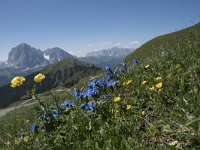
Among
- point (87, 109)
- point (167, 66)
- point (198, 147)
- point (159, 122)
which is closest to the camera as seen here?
point (198, 147)

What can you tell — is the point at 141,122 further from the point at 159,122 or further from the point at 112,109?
the point at 112,109

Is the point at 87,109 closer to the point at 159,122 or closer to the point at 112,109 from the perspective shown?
the point at 112,109

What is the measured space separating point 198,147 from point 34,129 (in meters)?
4.01

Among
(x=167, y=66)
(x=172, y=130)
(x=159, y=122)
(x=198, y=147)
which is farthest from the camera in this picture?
(x=167, y=66)

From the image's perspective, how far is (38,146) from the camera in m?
5.41

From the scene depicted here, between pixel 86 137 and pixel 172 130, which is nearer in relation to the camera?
pixel 172 130

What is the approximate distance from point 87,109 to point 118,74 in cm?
477

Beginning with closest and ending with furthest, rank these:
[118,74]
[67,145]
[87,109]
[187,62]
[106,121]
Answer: [67,145] < [106,121] < [87,109] < [187,62] < [118,74]

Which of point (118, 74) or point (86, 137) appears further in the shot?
point (118, 74)

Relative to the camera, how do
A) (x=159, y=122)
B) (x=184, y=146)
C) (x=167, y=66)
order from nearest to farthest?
(x=184, y=146), (x=159, y=122), (x=167, y=66)

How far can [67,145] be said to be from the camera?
5.32 metres

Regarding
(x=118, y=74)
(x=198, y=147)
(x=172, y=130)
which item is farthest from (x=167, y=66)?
(x=198, y=147)

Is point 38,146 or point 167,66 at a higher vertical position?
point 167,66

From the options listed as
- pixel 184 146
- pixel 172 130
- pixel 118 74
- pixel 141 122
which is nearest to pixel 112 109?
pixel 141 122
